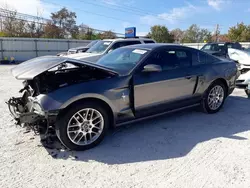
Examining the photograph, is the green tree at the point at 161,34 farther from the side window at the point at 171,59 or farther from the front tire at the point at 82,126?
the front tire at the point at 82,126

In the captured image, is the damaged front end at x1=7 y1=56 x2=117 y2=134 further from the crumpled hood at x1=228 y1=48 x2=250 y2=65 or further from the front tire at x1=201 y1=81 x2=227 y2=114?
the crumpled hood at x1=228 y1=48 x2=250 y2=65

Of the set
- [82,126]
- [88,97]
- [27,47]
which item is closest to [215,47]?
[88,97]

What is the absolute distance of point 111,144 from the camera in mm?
3266

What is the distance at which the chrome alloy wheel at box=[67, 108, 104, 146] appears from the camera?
117 inches

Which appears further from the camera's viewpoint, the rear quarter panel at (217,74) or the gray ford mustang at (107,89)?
the rear quarter panel at (217,74)

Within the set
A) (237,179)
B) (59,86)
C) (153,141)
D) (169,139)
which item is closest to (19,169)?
(59,86)

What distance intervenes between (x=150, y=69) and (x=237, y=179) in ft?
6.48

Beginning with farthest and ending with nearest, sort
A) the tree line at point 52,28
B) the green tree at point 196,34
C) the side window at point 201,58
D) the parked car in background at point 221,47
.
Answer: the green tree at point 196,34 → the tree line at point 52,28 → the parked car in background at point 221,47 → the side window at point 201,58

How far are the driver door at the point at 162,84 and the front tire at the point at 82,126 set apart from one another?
0.67 metres

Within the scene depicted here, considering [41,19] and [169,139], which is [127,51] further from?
[41,19]

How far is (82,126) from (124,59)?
1.60 meters

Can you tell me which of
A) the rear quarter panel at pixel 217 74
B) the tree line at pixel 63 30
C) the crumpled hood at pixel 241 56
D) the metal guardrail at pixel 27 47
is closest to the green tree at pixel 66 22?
the tree line at pixel 63 30

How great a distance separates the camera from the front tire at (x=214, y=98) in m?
4.49

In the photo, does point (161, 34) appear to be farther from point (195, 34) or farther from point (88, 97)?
point (88, 97)
